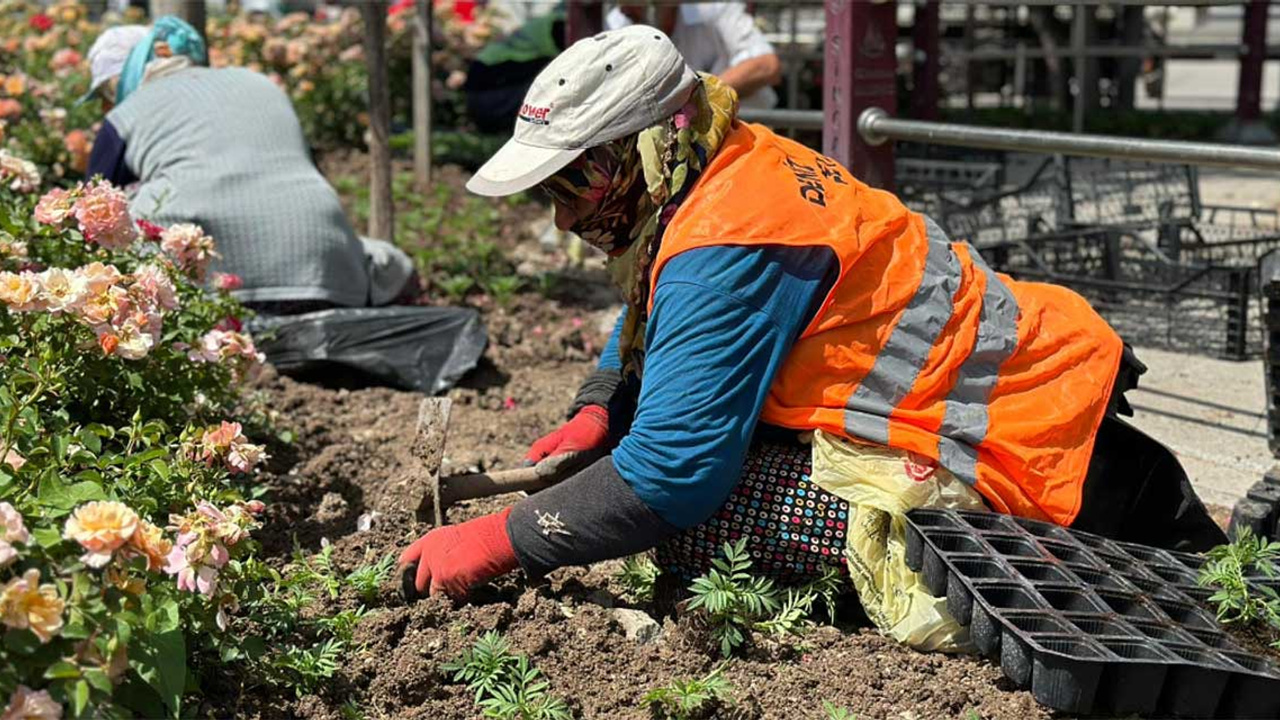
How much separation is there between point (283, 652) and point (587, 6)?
4.39 metres

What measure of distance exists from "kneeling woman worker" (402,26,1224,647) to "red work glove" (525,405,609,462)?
1.29 ft

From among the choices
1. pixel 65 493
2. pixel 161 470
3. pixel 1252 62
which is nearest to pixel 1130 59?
pixel 1252 62

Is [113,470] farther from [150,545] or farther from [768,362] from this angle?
[768,362]

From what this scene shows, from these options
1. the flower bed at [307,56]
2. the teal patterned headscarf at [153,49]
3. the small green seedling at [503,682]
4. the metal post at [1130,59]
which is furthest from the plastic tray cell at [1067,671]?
the metal post at [1130,59]

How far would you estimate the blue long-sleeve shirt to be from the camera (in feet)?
8.16

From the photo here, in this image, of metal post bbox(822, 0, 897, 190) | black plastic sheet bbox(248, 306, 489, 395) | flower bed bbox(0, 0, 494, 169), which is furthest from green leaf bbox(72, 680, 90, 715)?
flower bed bbox(0, 0, 494, 169)

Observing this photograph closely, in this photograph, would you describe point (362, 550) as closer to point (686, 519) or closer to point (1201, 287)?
point (686, 519)

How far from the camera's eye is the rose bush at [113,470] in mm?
1858

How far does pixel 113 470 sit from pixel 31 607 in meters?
0.65

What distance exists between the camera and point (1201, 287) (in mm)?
5352

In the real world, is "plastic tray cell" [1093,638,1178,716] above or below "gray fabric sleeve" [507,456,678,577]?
below

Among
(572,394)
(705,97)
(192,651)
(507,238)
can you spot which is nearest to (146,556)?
(192,651)

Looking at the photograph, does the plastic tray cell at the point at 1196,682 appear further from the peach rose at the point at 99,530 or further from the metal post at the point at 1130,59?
the metal post at the point at 1130,59

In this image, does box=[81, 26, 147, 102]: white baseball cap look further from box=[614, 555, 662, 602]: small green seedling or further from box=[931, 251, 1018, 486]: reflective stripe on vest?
box=[931, 251, 1018, 486]: reflective stripe on vest
